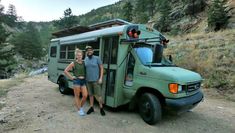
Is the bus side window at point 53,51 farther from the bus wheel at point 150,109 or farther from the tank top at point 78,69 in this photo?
the bus wheel at point 150,109

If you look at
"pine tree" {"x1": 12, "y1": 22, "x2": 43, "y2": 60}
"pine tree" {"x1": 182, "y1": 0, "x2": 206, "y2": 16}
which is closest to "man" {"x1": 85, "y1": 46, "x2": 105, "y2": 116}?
"pine tree" {"x1": 182, "y1": 0, "x2": 206, "y2": 16}

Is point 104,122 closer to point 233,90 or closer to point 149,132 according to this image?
point 149,132

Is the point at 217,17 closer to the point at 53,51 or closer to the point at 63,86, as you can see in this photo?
the point at 53,51

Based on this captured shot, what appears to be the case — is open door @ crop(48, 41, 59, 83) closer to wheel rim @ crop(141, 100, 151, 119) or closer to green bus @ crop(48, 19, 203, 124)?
green bus @ crop(48, 19, 203, 124)

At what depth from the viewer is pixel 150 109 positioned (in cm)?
529

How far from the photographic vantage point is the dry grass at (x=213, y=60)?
971 centimetres

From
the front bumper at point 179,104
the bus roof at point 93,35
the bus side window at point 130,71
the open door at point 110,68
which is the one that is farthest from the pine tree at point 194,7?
the front bumper at point 179,104

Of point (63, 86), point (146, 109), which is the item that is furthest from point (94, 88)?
point (63, 86)

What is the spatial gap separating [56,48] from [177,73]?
6.41 metres

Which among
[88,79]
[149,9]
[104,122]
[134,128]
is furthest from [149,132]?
[149,9]

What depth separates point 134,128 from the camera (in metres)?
5.09

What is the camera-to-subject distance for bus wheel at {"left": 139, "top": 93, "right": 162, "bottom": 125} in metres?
5.18

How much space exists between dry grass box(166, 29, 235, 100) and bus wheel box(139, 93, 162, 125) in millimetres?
5191

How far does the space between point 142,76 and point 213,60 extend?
8075mm
